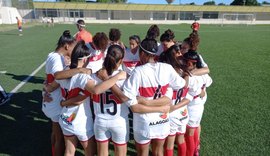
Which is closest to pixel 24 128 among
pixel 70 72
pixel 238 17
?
pixel 70 72

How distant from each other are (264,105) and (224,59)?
7444 millimetres

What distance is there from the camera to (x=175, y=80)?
2.92 meters

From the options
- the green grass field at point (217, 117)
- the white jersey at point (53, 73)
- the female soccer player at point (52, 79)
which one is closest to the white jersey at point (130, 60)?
the green grass field at point (217, 117)

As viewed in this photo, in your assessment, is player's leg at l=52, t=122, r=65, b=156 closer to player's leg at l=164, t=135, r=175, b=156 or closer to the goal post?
player's leg at l=164, t=135, r=175, b=156

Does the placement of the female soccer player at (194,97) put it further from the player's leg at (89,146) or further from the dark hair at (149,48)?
the player's leg at (89,146)

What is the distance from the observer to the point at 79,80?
2793 mm

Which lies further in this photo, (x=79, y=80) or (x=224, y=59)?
(x=224, y=59)

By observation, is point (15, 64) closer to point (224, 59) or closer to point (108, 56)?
point (108, 56)

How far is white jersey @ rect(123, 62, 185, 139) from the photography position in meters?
2.73

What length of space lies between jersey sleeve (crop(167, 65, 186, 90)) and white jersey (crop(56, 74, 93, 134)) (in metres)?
1.12

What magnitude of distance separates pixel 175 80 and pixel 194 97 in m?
0.83

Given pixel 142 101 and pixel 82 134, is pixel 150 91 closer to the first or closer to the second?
pixel 142 101

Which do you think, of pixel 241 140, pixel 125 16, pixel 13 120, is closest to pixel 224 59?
pixel 241 140

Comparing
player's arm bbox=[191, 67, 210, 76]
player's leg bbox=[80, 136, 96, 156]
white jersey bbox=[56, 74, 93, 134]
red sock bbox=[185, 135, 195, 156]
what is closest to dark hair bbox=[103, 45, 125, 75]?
white jersey bbox=[56, 74, 93, 134]
